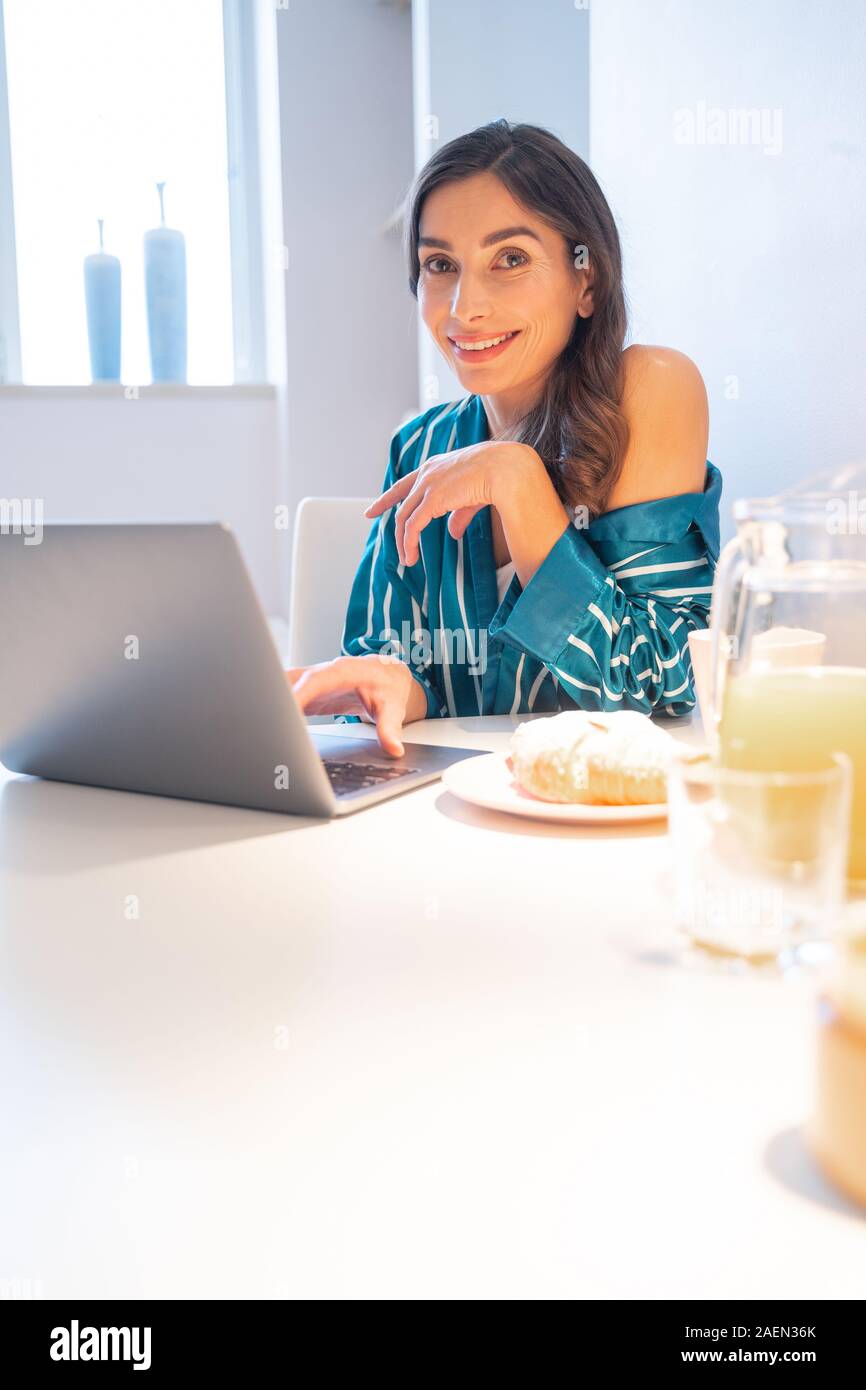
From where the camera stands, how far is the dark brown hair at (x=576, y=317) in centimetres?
136

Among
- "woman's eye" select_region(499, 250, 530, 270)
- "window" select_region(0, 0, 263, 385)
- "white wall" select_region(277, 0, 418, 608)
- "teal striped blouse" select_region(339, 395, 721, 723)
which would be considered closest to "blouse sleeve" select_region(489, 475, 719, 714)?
"teal striped blouse" select_region(339, 395, 721, 723)

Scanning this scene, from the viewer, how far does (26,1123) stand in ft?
1.36

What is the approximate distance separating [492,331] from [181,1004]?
44.0 inches

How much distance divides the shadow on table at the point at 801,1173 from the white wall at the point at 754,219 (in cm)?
108

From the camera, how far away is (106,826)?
2.60 feet

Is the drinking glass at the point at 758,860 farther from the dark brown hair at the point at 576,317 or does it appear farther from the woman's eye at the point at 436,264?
the woman's eye at the point at 436,264

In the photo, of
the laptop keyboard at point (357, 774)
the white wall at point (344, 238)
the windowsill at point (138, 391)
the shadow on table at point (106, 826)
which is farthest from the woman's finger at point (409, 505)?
the windowsill at point (138, 391)

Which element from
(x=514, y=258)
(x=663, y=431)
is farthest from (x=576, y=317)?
(x=663, y=431)

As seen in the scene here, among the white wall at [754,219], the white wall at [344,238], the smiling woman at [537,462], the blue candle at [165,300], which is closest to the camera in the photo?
the smiling woman at [537,462]

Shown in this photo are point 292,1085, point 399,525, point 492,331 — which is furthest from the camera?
point 492,331

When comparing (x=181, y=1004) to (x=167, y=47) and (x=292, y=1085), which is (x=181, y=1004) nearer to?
(x=292, y=1085)

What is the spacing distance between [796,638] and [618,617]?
506 millimetres

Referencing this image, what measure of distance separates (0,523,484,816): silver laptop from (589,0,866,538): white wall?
790 mm

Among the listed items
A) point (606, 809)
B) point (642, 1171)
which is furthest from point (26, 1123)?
Result: point (606, 809)
